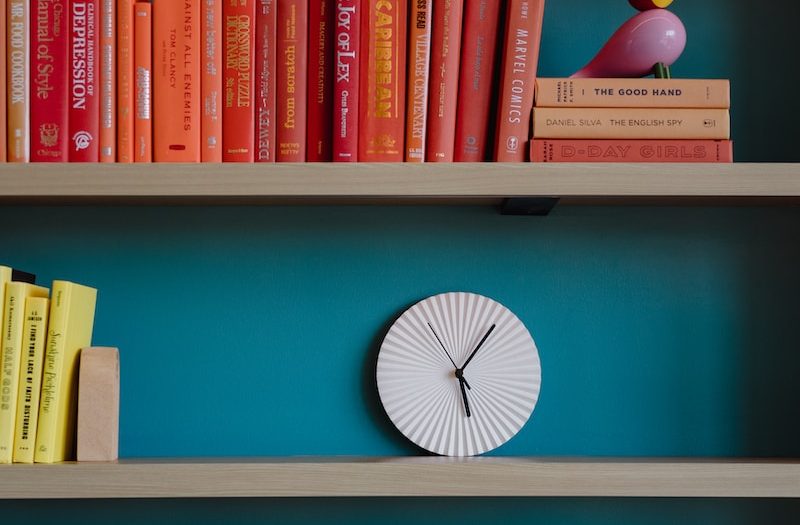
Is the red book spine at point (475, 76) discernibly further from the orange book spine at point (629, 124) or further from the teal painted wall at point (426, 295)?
the teal painted wall at point (426, 295)

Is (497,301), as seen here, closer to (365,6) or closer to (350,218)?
(350,218)

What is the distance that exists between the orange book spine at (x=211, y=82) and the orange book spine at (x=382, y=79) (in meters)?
0.19

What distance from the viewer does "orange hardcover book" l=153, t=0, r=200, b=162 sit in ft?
3.80

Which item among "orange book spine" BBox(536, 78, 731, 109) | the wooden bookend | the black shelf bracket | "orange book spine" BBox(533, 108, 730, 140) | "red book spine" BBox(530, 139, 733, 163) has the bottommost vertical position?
the wooden bookend

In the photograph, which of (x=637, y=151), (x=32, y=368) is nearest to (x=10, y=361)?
(x=32, y=368)

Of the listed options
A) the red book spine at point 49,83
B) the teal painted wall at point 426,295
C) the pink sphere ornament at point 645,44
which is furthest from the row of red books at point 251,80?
the teal painted wall at point 426,295

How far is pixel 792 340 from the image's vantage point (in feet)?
4.48

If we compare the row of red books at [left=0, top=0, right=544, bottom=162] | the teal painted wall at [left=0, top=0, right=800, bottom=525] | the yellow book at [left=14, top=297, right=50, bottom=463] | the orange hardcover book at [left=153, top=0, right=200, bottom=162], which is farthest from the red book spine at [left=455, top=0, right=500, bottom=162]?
the yellow book at [left=14, top=297, right=50, bottom=463]

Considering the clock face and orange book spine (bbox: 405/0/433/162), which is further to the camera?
the clock face

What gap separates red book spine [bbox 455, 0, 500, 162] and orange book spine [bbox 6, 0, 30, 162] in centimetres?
54

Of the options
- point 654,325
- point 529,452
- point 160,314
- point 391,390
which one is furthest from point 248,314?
point 654,325

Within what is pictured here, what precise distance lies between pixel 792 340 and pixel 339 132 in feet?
2.44

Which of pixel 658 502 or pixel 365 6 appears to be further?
pixel 658 502

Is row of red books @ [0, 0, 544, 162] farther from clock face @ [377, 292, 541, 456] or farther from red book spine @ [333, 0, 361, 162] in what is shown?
clock face @ [377, 292, 541, 456]
